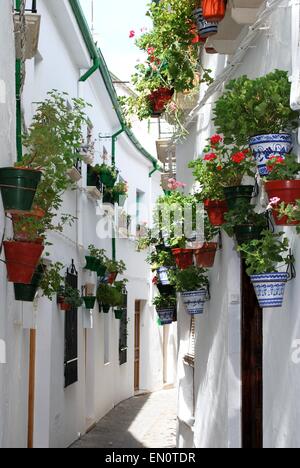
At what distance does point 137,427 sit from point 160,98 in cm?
747

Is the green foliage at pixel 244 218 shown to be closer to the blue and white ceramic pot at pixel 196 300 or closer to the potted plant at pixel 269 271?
the potted plant at pixel 269 271

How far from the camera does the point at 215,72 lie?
8781mm

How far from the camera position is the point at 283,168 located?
482 cm

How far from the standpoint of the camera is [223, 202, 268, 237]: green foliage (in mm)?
5617

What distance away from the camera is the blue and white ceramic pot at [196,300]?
8877mm

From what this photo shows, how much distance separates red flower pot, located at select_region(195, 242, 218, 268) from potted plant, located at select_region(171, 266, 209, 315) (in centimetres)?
41

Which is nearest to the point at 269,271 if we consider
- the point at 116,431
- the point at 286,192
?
the point at 286,192

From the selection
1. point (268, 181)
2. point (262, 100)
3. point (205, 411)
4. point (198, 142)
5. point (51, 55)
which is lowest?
point (205, 411)

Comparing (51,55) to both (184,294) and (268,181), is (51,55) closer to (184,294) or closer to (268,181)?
(184,294)

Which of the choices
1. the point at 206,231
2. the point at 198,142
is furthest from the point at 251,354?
the point at 198,142

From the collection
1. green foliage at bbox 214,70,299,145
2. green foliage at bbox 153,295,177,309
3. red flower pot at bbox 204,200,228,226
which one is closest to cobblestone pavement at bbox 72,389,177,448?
green foliage at bbox 153,295,177,309

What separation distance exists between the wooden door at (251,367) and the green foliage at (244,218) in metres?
1.51

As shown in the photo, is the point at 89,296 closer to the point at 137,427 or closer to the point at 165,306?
the point at 165,306

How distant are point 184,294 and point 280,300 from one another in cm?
389
